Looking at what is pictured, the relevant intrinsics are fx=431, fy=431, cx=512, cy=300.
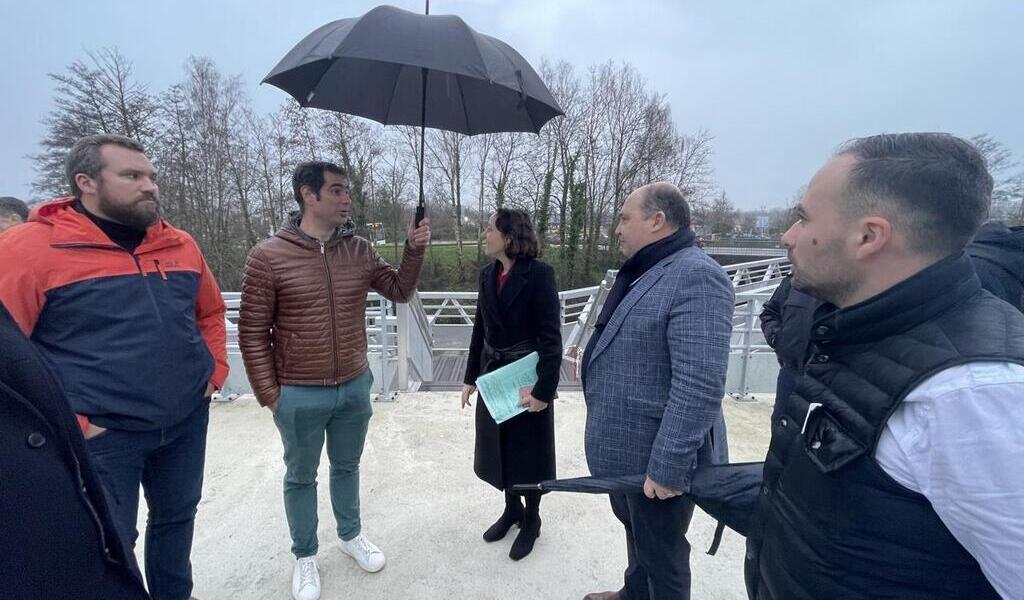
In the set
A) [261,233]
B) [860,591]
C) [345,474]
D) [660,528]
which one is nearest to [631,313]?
[660,528]

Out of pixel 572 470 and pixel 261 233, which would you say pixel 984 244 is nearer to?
pixel 572 470

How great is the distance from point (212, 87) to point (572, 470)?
67.2ft

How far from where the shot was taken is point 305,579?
7.06 feet

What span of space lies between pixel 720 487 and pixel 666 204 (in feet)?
3.29

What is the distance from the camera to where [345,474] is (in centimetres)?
230

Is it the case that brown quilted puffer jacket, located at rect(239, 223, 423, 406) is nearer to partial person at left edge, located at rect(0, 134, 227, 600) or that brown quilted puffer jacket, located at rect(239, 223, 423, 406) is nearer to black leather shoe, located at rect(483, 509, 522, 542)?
partial person at left edge, located at rect(0, 134, 227, 600)

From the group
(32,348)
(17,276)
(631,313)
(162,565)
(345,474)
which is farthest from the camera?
(345,474)

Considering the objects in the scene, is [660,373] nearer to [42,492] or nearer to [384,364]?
[42,492]

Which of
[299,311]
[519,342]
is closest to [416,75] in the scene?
[299,311]

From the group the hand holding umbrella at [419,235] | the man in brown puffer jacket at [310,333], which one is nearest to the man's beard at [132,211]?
the man in brown puffer jacket at [310,333]

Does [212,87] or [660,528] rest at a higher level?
[212,87]

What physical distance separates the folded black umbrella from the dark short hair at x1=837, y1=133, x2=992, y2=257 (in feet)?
2.76

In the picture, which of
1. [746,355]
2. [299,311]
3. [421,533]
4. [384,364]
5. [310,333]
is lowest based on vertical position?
[421,533]

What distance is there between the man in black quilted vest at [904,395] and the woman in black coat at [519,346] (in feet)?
4.30
